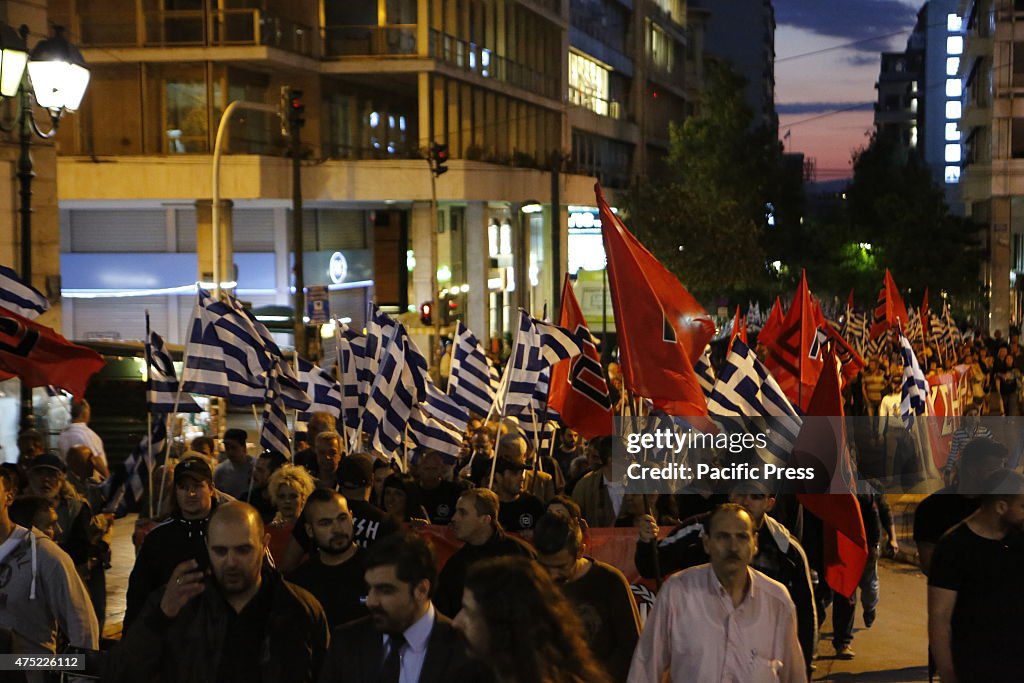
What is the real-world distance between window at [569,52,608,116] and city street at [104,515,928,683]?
46.4 m

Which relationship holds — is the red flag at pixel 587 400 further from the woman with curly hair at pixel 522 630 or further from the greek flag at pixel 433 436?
the woman with curly hair at pixel 522 630

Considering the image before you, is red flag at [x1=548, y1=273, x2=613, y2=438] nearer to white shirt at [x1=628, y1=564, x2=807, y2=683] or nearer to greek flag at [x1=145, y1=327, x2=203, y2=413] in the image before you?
greek flag at [x1=145, y1=327, x2=203, y2=413]

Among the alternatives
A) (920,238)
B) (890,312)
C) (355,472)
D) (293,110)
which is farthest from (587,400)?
(920,238)

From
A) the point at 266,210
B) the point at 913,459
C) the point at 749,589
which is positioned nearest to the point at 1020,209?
the point at 266,210

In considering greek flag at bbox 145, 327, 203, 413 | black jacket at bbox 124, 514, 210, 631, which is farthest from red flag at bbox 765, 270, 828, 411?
black jacket at bbox 124, 514, 210, 631

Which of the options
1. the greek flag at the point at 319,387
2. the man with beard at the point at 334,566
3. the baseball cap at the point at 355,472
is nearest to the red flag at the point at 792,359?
the greek flag at the point at 319,387

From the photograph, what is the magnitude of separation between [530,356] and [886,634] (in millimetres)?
3945

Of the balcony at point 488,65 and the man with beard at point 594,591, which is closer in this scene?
the man with beard at point 594,591

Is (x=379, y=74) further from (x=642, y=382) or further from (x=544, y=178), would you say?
(x=642, y=382)

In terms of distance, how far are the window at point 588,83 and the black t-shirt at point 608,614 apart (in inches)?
2091

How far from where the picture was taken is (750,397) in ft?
38.5

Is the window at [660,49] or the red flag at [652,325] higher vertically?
the window at [660,49]

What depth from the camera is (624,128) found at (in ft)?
225

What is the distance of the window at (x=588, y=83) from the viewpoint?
59594 millimetres
